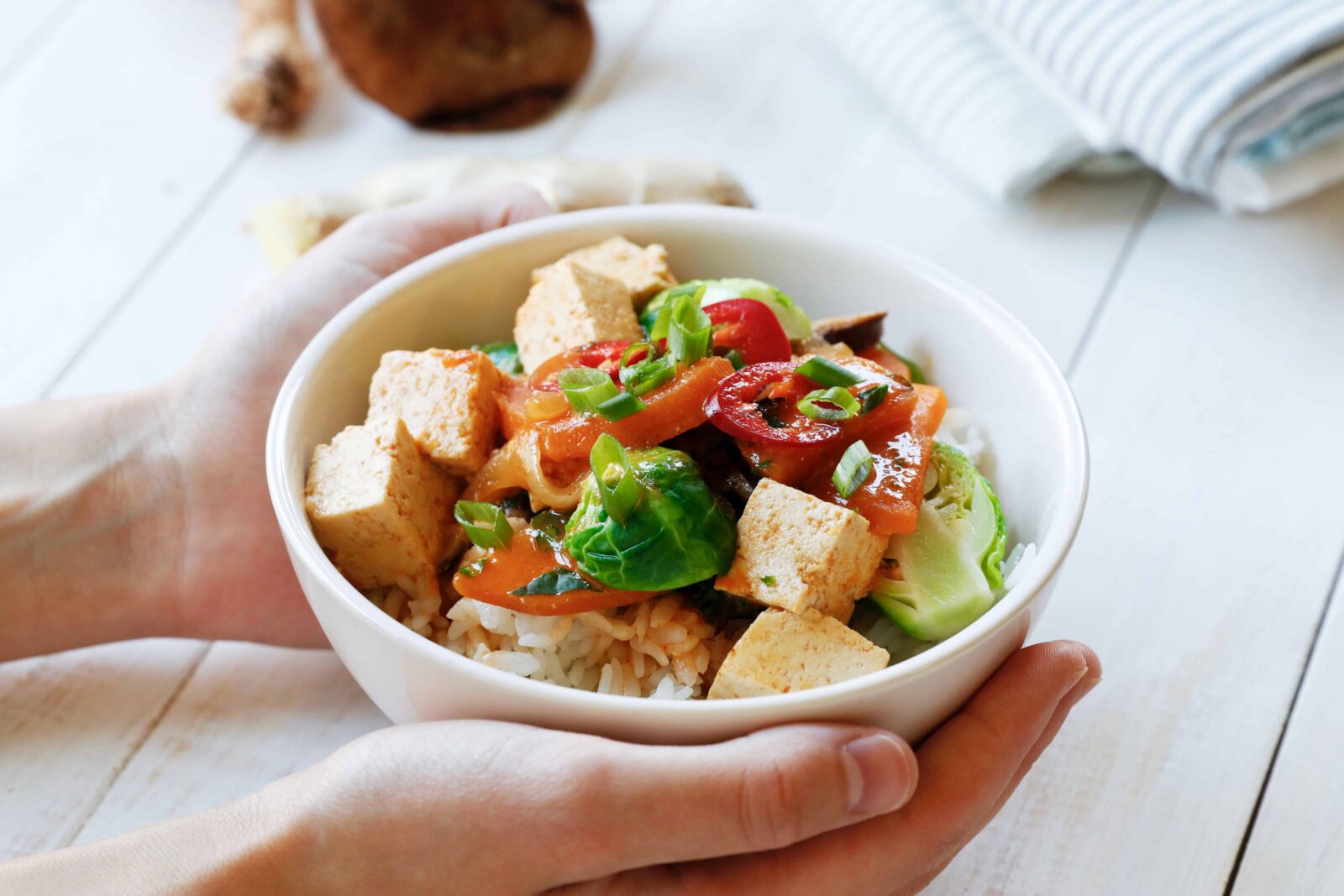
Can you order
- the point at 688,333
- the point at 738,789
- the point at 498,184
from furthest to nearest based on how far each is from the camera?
the point at 498,184 < the point at 688,333 < the point at 738,789

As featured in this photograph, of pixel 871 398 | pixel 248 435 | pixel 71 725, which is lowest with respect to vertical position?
pixel 71 725

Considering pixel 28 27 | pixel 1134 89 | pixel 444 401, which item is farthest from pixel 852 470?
pixel 28 27

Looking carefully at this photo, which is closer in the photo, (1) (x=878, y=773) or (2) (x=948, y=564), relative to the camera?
(1) (x=878, y=773)

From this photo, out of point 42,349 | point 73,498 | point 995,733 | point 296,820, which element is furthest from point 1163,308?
point 42,349

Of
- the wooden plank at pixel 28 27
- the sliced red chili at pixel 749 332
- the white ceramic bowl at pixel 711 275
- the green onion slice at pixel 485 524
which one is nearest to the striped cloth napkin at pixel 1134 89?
the white ceramic bowl at pixel 711 275

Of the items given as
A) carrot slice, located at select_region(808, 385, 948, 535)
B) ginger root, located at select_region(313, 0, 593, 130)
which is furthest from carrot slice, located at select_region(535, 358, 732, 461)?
ginger root, located at select_region(313, 0, 593, 130)

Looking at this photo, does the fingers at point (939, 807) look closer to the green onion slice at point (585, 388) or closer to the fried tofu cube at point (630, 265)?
the green onion slice at point (585, 388)

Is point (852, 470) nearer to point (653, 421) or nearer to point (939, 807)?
point (653, 421)

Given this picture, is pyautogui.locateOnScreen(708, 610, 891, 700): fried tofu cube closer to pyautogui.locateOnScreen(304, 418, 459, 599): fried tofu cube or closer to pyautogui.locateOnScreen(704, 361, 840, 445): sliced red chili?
pyautogui.locateOnScreen(704, 361, 840, 445): sliced red chili
